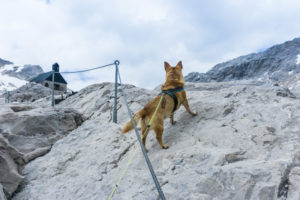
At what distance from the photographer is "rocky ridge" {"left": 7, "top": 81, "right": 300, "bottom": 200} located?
6.86 feet

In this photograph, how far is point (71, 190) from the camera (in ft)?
9.78

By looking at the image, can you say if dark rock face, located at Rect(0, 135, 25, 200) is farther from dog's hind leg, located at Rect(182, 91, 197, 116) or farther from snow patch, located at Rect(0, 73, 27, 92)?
snow patch, located at Rect(0, 73, 27, 92)

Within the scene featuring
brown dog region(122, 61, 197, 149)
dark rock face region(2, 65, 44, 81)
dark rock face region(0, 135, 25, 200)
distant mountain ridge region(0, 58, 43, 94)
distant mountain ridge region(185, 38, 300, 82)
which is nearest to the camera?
dark rock face region(0, 135, 25, 200)

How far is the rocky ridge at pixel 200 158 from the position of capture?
2090 millimetres

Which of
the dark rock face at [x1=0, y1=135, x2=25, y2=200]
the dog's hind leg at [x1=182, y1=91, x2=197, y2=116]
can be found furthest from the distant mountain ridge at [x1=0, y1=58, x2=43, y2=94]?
the dog's hind leg at [x1=182, y1=91, x2=197, y2=116]

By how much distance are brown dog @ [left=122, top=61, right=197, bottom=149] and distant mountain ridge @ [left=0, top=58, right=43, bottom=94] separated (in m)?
141

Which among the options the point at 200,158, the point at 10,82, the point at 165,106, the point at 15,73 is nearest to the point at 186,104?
the point at 165,106

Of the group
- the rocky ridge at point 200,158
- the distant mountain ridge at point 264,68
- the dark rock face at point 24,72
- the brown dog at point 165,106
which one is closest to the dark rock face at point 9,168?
the rocky ridge at point 200,158

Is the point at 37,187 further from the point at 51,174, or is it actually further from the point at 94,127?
the point at 94,127

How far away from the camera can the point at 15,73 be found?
5448 inches

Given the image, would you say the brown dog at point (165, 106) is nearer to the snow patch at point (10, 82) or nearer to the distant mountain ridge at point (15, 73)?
the snow patch at point (10, 82)

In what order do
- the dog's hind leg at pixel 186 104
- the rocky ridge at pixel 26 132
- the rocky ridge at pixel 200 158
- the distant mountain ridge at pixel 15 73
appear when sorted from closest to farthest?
the rocky ridge at pixel 200 158
the rocky ridge at pixel 26 132
the dog's hind leg at pixel 186 104
the distant mountain ridge at pixel 15 73

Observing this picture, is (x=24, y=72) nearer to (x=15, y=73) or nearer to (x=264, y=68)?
(x=15, y=73)

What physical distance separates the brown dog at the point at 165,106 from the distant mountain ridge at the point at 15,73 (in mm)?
141222
